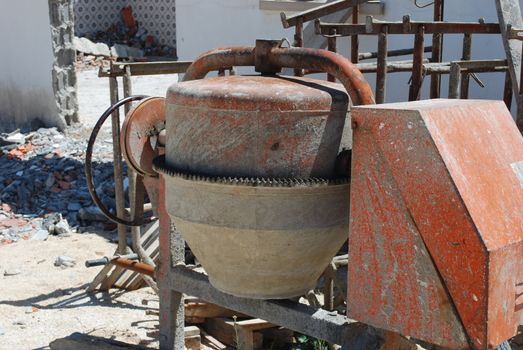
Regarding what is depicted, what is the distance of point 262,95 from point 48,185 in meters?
5.96

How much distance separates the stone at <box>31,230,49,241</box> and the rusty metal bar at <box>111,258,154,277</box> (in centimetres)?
209

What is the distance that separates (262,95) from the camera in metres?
3.12

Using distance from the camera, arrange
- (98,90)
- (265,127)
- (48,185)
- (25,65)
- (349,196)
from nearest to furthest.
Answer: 1. (265,127)
2. (349,196)
3. (48,185)
4. (25,65)
5. (98,90)

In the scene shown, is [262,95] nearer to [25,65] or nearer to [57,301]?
[57,301]

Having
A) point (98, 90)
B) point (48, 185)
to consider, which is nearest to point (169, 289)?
point (48, 185)

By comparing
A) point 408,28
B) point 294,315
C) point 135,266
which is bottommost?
point 135,266

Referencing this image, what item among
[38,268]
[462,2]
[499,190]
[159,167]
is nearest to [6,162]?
[38,268]

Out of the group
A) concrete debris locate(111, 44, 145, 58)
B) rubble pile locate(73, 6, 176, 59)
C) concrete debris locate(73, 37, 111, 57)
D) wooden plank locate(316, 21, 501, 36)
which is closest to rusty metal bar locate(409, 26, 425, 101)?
wooden plank locate(316, 21, 501, 36)

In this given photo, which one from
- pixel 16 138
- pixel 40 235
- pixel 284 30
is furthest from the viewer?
pixel 16 138

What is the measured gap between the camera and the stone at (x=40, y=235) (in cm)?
738

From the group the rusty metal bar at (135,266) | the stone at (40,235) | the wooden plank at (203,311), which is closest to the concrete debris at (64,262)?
the stone at (40,235)

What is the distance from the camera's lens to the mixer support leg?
4.08 metres

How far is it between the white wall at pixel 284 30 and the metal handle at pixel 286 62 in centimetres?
412

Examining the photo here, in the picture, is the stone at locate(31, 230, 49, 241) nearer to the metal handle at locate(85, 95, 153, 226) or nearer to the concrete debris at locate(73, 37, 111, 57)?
the metal handle at locate(85, 95, 153, 226)
